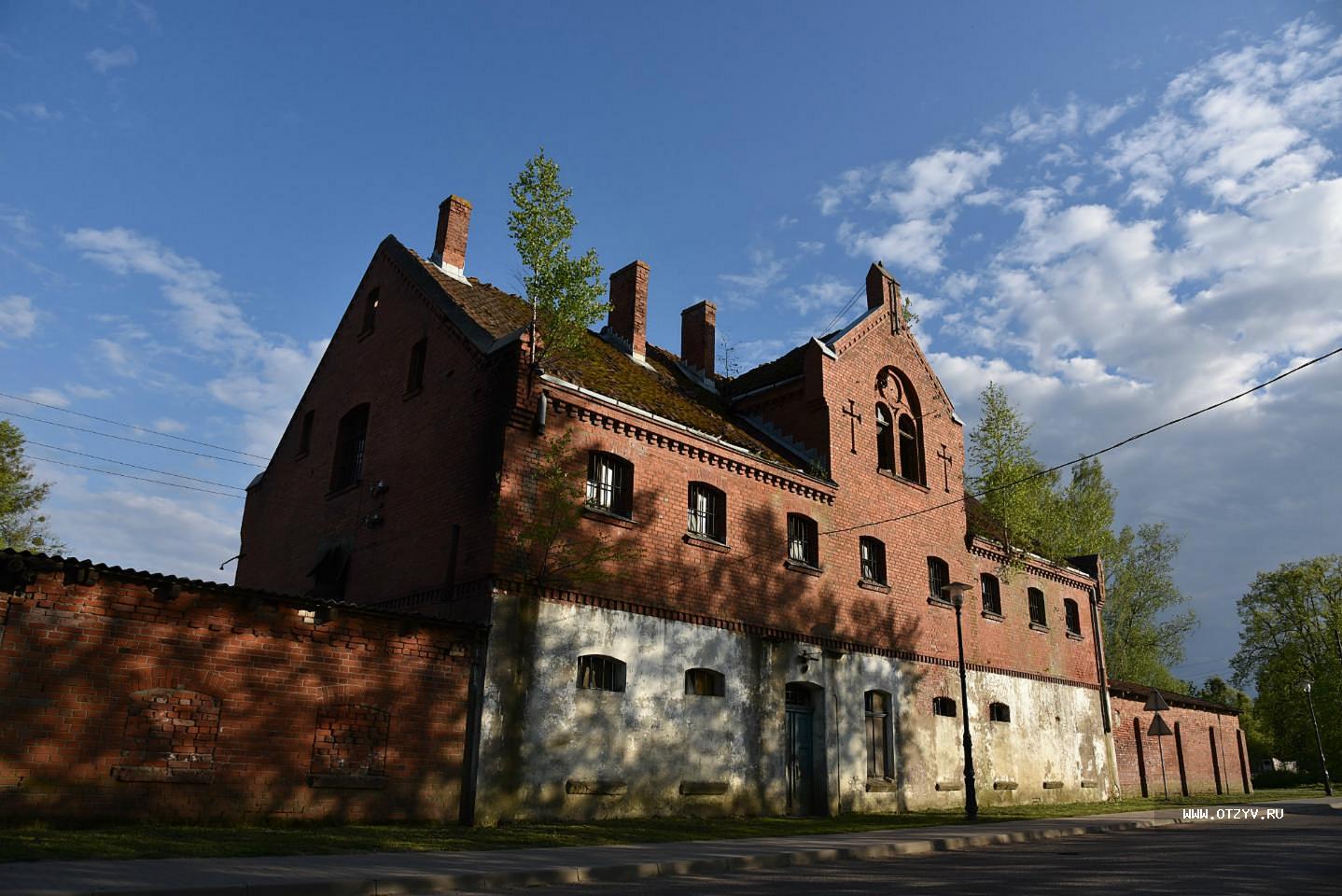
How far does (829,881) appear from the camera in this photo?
9758 millimetres

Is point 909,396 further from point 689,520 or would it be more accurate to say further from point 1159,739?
point 1159,739

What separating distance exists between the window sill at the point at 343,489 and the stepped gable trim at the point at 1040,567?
55.9 ft

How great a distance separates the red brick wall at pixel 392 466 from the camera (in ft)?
54.6

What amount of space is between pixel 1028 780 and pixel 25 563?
25.4m

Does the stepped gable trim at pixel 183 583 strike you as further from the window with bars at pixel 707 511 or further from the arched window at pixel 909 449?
the arched window at pixel 909 449

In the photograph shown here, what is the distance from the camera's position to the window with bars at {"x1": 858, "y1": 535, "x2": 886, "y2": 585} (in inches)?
907

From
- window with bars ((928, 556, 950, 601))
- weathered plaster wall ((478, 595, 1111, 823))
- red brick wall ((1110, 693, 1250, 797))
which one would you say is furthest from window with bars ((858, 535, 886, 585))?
red brick wall ((1110, 693, 1250, 797))

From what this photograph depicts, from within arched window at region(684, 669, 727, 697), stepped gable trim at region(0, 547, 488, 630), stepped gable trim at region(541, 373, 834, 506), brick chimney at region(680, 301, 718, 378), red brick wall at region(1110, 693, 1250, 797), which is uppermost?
brick chimney at region(680, 301, 718, 378)

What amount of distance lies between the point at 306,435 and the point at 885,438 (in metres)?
15.5

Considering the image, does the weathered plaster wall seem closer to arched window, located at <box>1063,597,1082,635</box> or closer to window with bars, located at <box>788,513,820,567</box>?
window with bars, located at <box>788,513,820,567</box>

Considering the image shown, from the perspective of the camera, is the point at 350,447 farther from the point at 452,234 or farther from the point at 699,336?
the point at 699,336

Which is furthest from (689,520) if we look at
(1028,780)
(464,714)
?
(1028,780)

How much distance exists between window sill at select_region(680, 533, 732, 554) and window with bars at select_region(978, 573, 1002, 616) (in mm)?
11189

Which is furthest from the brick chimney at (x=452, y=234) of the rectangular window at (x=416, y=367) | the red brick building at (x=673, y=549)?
the rectangular window at (x=416, y=367)
